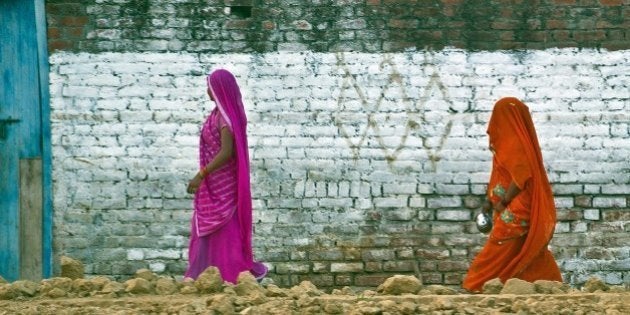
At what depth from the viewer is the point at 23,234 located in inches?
369

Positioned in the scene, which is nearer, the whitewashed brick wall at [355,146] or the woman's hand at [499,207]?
the woman's hand at [499,207]

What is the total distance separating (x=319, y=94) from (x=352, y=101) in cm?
21

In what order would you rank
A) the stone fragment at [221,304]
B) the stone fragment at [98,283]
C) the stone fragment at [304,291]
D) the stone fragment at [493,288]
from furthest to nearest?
the stone fragment at [493,288] → the stone fragment at [98,283] → the stone fragment at [304,291] → the stone fragment at [221,304]

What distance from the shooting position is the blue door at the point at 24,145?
9.30m

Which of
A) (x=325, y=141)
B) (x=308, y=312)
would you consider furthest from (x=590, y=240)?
(x=308, y=312)

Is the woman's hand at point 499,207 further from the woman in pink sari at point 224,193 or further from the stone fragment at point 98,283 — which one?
the stone fragment at point 98,283

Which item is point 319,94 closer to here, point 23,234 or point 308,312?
point 23,234

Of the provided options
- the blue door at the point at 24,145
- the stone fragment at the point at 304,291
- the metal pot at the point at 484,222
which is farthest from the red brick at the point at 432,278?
the blue door at the point at 24,145


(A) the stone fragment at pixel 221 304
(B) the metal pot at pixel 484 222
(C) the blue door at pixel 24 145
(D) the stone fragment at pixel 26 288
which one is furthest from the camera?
(C) the blue door at pixel 24 145

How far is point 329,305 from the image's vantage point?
661cm

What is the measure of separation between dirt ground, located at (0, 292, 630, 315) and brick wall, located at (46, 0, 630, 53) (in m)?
2.59

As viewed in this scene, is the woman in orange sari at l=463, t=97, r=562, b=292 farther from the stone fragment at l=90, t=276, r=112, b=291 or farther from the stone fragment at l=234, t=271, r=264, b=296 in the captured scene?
the stone fragment at l=90, t=276, r=112, b=291

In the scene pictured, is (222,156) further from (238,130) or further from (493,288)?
(493,288)

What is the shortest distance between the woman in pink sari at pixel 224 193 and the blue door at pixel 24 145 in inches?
62.7
